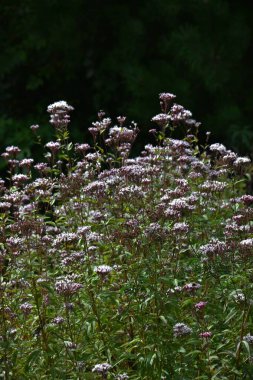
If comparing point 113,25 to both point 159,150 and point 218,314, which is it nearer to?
point 159,150

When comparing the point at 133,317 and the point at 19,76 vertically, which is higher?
the point at 19,76

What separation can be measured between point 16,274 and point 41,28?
19.1 feet

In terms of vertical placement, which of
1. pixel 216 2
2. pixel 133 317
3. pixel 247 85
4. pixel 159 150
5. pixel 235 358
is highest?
pixel 216 2

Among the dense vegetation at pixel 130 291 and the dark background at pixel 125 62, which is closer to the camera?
the dense vegetation at pixel 130 291

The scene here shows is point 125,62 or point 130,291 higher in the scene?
point 125,62

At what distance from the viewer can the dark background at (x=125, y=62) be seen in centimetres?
938

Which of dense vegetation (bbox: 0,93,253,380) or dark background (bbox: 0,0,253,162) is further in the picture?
dark background (bbox: 0,0,253,162)

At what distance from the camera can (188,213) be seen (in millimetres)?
4664

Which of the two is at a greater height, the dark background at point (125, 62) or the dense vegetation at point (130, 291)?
the dark background at point (125, 62)

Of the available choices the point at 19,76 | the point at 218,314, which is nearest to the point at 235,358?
the point at 218,314

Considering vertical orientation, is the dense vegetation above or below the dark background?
below

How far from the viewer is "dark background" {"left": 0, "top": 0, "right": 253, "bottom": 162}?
30.8ft

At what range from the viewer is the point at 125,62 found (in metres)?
9.93

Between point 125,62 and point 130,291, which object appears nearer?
point 130,291
